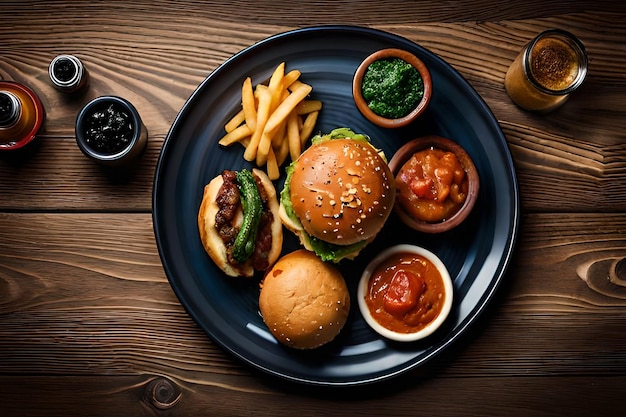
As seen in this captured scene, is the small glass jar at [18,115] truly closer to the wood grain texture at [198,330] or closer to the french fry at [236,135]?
the wood grain texture at [198,330]

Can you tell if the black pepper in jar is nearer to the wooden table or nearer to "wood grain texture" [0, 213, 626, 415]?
the wooden table

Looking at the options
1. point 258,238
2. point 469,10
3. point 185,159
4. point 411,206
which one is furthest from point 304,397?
point 469,10

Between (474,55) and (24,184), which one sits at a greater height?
(474,55)

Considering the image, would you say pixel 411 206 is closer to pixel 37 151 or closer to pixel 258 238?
pixel 258 238

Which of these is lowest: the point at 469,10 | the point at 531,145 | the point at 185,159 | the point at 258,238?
the point at 258,238

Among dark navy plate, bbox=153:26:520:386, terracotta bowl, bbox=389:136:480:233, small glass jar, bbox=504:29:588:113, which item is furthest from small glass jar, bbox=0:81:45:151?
small glass jar, bbox=504:29:588:113

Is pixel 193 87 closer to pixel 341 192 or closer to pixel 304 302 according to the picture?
pixel 341 192

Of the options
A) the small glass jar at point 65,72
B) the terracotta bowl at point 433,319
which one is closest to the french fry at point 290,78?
the terracotta bowl at point 433,319

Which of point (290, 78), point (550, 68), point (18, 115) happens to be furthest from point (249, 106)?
point (550, 68)
